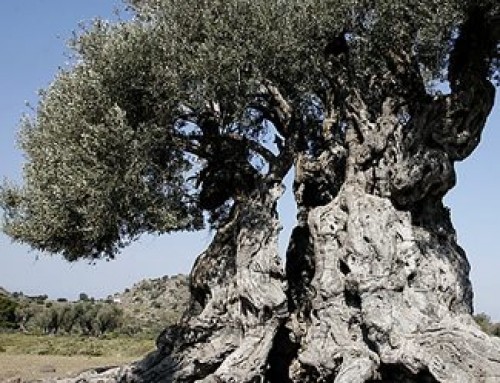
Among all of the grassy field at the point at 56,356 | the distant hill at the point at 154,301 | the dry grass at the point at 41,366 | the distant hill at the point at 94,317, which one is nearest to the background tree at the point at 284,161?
the dry grass at the point at 41,366

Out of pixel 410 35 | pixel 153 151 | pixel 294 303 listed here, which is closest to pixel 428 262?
pixel 294 303

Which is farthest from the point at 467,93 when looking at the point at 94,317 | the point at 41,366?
the point at 94,317

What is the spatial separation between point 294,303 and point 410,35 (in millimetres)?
6590

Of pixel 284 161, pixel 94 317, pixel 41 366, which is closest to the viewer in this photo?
pixel 284 161

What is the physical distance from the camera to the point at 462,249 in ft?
60.5

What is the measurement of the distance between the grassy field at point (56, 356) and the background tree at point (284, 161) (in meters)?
9.43

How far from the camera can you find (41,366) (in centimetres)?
2933

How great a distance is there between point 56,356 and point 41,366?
746cm

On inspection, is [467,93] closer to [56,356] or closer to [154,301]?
[56,356]

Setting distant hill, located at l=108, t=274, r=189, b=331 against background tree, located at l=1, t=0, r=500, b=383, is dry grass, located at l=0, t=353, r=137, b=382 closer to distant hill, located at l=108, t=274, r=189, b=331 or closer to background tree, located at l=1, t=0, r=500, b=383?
background tree, located at l=1, t=0, r=500, b=383

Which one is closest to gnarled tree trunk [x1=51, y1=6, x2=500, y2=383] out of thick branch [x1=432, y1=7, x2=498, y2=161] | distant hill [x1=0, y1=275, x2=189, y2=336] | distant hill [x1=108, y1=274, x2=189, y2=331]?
thick branch [x1=432, y1=7, x2=498, y2=161]

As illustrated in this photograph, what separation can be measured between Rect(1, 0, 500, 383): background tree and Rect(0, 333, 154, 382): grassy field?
30.9 feet

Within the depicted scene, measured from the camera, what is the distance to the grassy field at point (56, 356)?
1080 inches

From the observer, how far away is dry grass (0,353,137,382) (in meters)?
25.9
